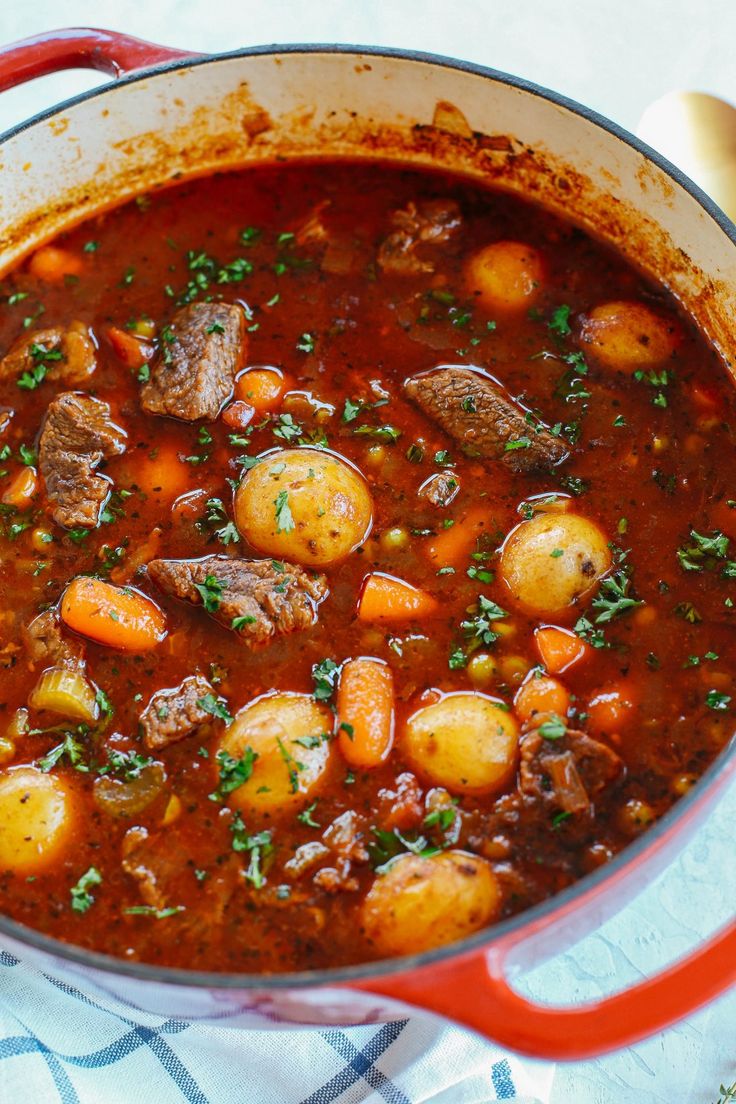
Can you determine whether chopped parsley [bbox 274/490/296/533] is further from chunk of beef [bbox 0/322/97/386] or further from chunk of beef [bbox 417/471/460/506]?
chunk of beef [bbox 0/322/97/386]

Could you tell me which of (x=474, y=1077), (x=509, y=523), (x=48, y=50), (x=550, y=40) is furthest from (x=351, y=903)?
(x=550, y=40)

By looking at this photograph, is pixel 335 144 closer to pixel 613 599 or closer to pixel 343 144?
pixel 343 144

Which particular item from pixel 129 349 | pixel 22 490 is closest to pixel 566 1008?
pixel 22 490

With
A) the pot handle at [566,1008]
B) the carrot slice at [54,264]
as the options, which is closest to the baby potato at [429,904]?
the pot handle at [566,1008]

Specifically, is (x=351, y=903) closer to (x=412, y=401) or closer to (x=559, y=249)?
(x=412, y=401)

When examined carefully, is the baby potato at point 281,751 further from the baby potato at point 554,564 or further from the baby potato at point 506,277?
the baby potato at point 506,277

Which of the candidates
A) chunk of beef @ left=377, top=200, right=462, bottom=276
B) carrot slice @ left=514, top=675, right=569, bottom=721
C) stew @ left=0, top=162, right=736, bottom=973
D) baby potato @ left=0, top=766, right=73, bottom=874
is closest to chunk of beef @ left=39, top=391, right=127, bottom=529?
stew @ left=0, top=162, right=736, bottom=973
